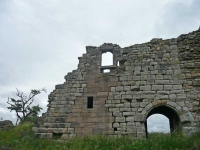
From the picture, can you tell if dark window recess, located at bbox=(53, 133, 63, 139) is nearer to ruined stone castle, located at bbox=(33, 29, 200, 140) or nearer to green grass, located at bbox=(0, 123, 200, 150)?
ruined stone castle, located at bbox=(33, 29, 200, 140)

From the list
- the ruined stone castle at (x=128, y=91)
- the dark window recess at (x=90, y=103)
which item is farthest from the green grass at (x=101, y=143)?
the dark window recess at (x=90, y=103)

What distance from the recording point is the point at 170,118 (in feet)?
36.6

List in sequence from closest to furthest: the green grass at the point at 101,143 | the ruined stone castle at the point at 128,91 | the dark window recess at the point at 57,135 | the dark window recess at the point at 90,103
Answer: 1. the green grass at the point at 101,143
2. the ruined stone castle at the point at 128,91
3. the dark window recess at the point at 57,135
4. the dark window recess at the point at 90,103

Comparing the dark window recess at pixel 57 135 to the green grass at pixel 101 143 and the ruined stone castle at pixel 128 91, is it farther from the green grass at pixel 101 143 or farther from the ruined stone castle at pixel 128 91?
the green grass at pixel 101 143

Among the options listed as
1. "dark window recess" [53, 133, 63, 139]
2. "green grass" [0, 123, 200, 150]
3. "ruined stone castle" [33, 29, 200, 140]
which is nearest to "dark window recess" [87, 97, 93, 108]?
"ruined stone castle" [33, 29, 200, 140]

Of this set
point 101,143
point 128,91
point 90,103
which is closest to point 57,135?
point 90,103

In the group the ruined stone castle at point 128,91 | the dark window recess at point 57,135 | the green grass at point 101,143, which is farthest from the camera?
the dark window recess at point 57,135

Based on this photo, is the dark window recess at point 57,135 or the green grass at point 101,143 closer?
the green grass at point 101,143

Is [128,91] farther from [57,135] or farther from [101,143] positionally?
[57,135]

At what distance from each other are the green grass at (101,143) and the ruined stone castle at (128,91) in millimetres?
512

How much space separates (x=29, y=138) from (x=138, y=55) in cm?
624

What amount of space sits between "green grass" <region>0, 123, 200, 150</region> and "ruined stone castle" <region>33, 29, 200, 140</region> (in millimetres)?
512

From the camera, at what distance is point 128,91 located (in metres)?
9.26

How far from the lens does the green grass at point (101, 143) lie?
271 inches
